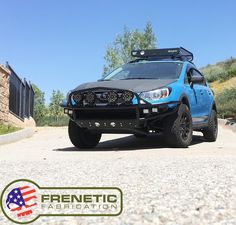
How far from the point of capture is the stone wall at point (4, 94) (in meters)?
14.7

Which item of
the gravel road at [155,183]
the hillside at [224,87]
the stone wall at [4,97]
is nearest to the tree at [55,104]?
the hillside at [224,87]

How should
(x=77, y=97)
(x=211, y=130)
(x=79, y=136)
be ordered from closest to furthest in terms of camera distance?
(x=77, y=97) → (x=79, y=136) → (x=211, y=130)

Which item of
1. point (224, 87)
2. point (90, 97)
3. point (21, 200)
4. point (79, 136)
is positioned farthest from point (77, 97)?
point (224, 87)

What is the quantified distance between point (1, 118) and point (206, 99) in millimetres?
7591

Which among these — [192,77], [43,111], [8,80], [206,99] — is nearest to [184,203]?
[192,77]

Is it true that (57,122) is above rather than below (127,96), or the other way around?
above

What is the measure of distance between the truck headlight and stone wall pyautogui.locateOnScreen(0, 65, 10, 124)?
8.44 m

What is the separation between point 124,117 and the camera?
7.41 meters

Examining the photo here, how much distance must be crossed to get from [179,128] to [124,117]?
1001 millimetres

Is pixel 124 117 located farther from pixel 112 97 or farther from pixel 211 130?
pixel 211 130

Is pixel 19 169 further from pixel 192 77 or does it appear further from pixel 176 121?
pixel 192 77

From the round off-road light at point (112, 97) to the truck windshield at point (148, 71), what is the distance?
3.68 ft

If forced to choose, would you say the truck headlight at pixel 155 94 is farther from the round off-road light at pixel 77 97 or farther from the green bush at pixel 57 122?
the green bush at pixel 57 122

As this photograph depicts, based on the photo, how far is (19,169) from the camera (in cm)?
526
